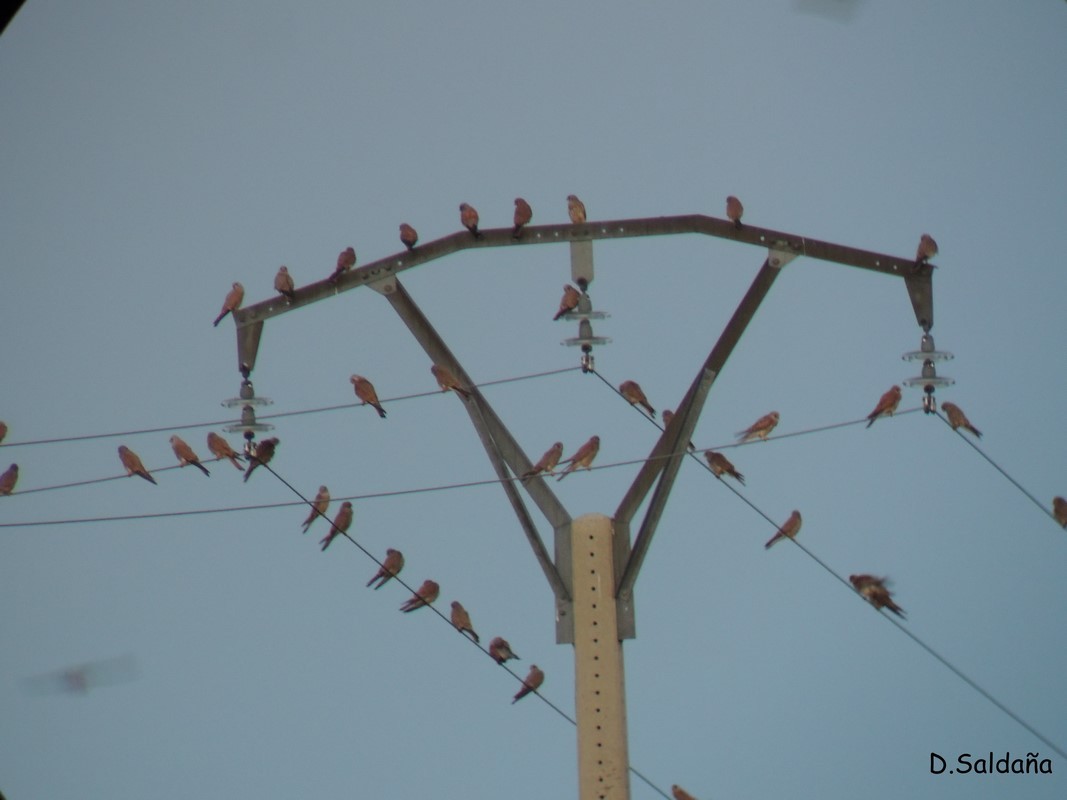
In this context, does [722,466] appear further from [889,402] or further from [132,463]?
[132,463]

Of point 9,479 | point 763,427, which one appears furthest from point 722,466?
point 9,479

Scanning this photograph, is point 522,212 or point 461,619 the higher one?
point 522,212

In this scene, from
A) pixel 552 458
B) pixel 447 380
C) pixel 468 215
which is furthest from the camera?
Result: pixel 468 215

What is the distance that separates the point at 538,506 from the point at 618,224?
5.04 feet

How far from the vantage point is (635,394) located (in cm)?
1069

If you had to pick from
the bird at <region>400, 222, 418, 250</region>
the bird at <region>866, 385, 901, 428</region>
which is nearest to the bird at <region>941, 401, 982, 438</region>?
the bird at <region>866, 385, 901, 428</region>

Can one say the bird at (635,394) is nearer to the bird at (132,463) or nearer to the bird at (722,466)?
the bird at (722,466)

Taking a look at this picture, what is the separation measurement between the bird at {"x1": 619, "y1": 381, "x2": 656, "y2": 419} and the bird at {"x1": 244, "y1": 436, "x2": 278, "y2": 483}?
2267 mm

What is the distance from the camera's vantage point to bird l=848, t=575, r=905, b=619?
32.4ft

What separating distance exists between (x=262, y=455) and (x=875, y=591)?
3.76 m

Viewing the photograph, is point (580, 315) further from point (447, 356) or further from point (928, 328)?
point (928, 328)

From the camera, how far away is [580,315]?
826 centimetres

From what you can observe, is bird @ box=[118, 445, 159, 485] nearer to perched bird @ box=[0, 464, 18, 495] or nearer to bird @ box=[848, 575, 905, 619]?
perched bird @ box=[0, 464, 18, 495]

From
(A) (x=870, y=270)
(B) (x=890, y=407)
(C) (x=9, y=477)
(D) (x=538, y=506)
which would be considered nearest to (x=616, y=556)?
(D) (x=538, y=506)
